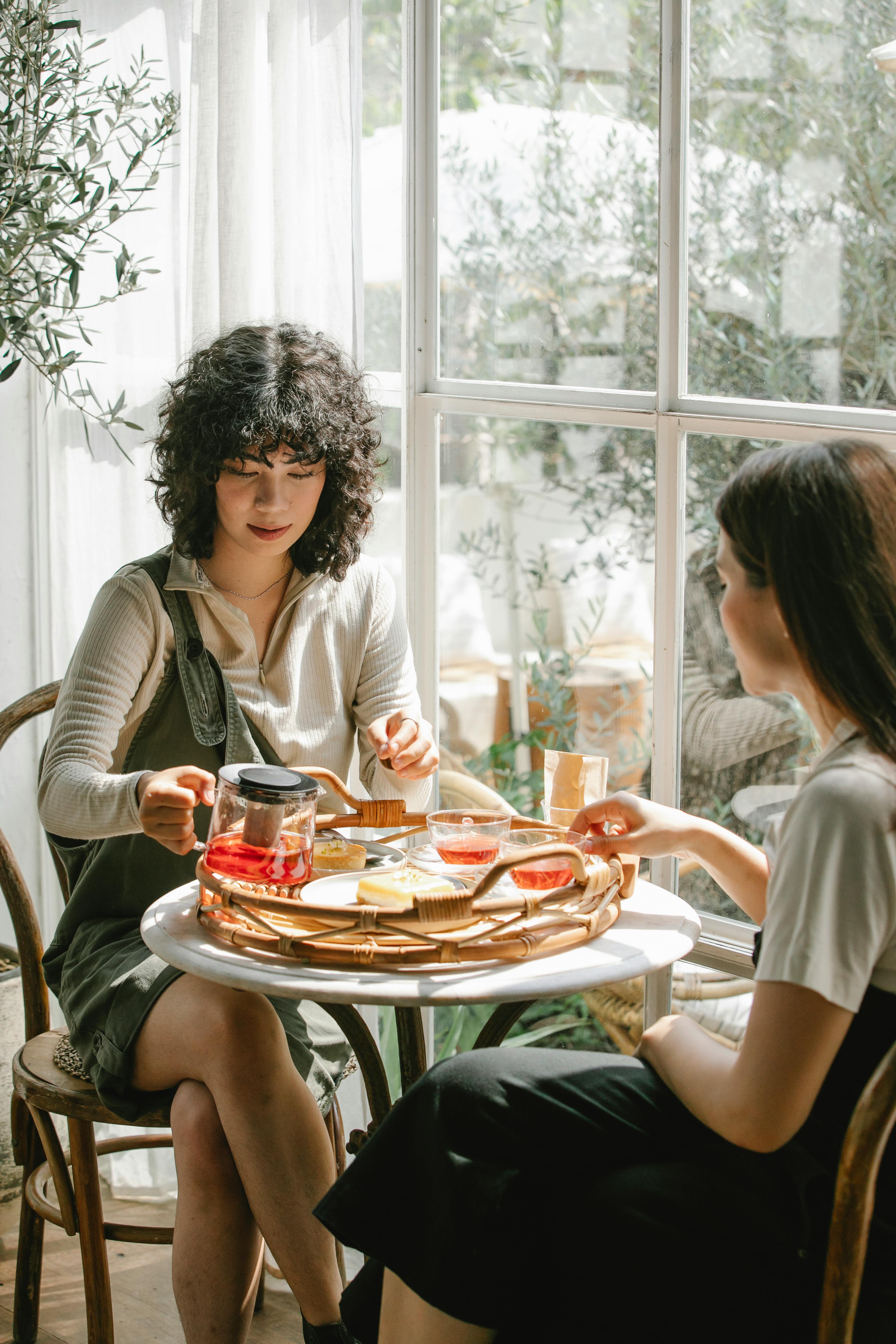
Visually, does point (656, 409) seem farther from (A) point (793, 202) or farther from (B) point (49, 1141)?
(B) point (49, 1141)

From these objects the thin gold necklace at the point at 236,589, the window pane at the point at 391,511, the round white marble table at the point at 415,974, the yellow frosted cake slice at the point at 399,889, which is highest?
the window pane at the point at 391,511

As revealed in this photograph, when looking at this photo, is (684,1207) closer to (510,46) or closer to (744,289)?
(744,289)

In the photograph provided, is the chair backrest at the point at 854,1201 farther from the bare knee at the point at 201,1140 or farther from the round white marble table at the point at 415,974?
the bare knee at the point at 201,1140

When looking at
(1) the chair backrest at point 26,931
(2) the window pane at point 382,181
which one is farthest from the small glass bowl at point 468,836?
(2) the window pane at point 382,181

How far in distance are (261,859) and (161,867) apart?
1.51 feet

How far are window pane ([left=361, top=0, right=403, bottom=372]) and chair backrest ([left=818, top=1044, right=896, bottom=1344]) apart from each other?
70.7 inches

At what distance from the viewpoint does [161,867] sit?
1811 mm

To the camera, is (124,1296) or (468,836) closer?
(468,836)

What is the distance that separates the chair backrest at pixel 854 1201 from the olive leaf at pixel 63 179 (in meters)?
1.56

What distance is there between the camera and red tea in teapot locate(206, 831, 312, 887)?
1.40m

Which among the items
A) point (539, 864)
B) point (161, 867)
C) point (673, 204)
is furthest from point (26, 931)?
point (673, 204)

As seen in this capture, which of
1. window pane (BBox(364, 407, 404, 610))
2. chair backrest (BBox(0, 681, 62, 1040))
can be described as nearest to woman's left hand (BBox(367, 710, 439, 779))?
chair backrest (BBox(0, 681, 62, 1040))

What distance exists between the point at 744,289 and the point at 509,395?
0.58 meters

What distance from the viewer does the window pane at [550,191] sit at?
2066mm
